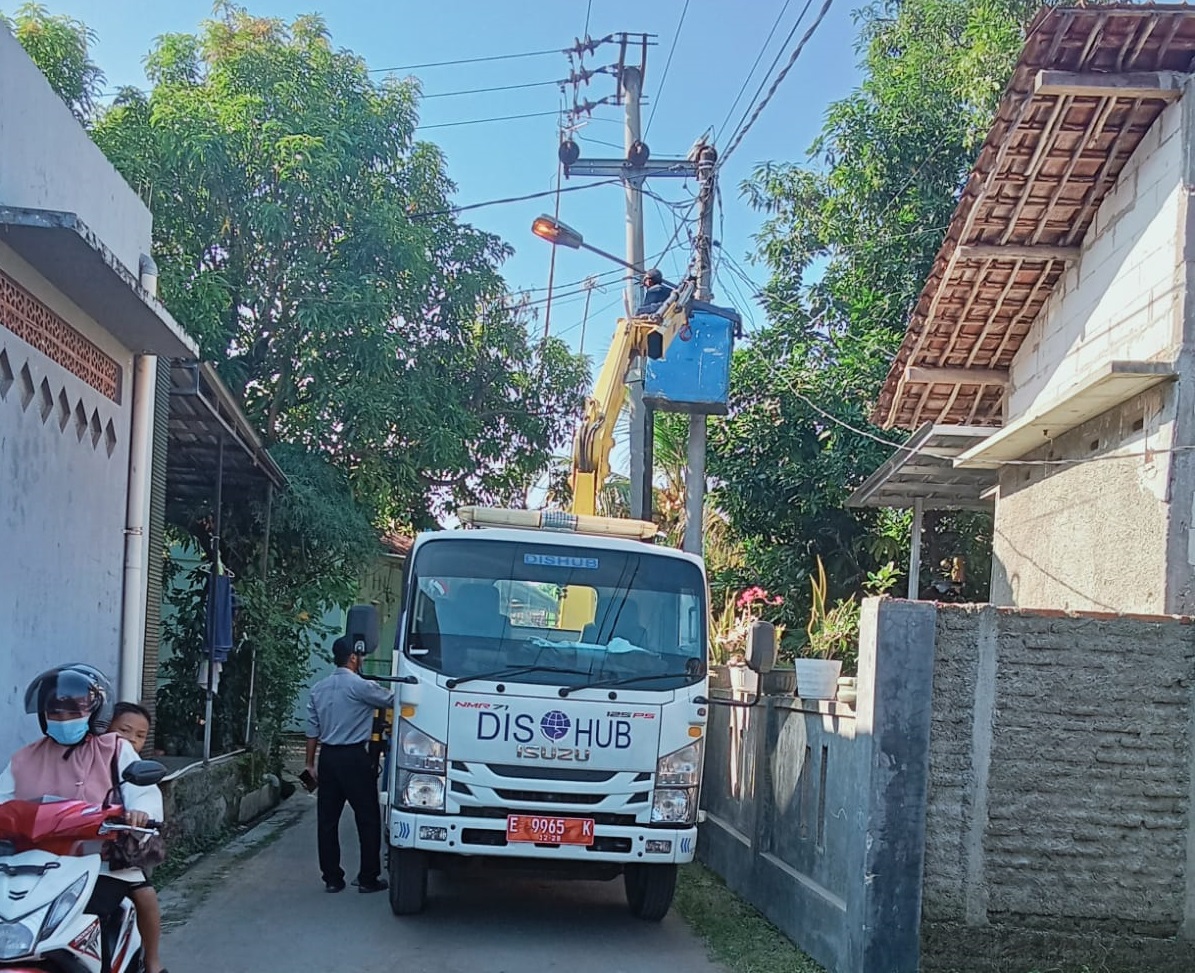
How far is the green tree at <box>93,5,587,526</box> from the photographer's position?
50.3 feet

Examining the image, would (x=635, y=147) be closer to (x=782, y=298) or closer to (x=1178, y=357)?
(x=782, y=298)

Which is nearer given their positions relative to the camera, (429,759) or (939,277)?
(429,759)

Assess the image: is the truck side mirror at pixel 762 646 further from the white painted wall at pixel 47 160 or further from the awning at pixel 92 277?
the white painted wall at pixel 47 160

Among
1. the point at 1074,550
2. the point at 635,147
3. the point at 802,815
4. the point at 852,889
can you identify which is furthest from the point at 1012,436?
the point at 635,147

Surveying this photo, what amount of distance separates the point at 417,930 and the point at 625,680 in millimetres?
1974

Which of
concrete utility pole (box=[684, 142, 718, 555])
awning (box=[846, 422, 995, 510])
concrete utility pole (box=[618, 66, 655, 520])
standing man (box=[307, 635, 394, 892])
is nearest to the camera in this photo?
standing man (box=[307, 635, 394, 892])

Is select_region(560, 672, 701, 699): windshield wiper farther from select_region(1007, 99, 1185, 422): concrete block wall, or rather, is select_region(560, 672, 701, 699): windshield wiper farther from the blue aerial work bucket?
the blue aerial work bucket

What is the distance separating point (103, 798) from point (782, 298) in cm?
1576

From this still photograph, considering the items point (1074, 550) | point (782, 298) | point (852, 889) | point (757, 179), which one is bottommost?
point (852, 889)

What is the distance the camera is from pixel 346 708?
343 inches

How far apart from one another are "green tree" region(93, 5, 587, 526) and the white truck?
316 inches

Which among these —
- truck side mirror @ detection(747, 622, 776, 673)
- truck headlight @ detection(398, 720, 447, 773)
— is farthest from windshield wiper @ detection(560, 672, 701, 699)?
truck headlight @ detection(398, 720, 447, 773)

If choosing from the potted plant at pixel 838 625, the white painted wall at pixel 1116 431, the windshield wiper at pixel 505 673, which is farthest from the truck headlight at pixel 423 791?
the potted plant at pixel 838 625

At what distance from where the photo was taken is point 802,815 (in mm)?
7645
